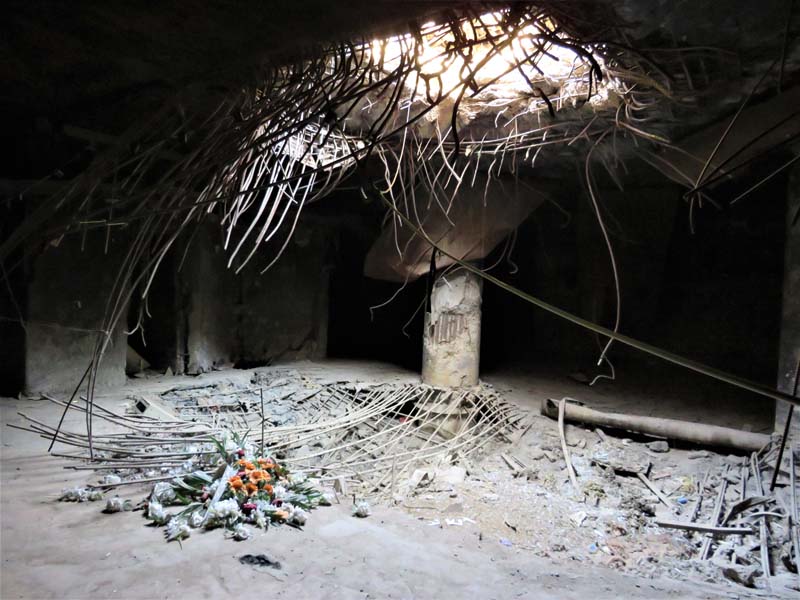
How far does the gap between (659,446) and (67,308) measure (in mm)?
3940

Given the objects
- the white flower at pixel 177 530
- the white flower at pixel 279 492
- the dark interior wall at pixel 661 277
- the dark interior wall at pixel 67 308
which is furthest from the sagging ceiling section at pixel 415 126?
the dark interior wall at pixel 661 277

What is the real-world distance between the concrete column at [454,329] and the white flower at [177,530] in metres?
2.75

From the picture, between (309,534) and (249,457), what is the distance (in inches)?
20.9

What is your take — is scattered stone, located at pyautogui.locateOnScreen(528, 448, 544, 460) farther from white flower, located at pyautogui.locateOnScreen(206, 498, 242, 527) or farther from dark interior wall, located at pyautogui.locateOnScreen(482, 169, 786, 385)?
white flower, located at pyautogui.locateOnScreen(206, 498, 242, 527)

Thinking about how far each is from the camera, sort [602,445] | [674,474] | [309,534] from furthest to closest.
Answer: [602,445]
[674,474]
[309,534]

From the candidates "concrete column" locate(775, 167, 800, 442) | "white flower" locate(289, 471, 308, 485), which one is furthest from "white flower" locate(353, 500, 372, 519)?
"concrete column" locate(775, 167, 800, 442)

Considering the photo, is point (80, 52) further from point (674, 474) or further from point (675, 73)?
point (674, 474)

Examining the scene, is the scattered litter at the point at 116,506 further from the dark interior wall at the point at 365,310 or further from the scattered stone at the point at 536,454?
the dark interior wall at the point at 365,310

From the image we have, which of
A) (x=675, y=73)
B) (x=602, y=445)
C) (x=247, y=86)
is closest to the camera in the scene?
(x=247, y=86)

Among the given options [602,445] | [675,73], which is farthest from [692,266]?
[675,73]

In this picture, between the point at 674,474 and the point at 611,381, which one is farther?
the point at 611,381

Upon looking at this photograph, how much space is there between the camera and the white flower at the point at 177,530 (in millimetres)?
1802

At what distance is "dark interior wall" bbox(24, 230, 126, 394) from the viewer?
3.43m

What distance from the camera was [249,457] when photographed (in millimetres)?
2424
